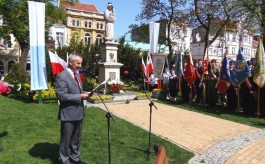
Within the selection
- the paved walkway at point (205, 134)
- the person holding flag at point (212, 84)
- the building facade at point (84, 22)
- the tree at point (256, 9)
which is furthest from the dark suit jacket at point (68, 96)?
the building facade at point (84, 22)

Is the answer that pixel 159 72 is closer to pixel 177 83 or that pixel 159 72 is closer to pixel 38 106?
pixel 177 83

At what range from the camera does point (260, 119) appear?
1053 centimetres

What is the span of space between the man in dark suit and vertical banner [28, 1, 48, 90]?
20.3 feet

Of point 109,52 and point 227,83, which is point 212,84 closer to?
point 227,83

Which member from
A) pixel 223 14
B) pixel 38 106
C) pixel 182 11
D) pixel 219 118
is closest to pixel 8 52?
pixel 182 11

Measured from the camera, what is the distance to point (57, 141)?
7.11 m

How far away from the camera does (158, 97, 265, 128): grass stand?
32.7 feet

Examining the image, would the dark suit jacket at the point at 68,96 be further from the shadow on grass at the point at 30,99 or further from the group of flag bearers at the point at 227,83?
the shadow on grass at the point at 30,99

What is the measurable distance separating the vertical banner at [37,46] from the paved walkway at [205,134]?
10.0ft

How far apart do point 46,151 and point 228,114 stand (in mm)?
7367

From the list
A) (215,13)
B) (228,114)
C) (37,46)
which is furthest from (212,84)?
(215,13)

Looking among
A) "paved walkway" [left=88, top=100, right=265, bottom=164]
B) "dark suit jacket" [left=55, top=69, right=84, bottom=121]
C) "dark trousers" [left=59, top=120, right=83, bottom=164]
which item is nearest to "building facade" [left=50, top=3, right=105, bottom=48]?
"paved walkway" [left=88, top=100, right=265, bottom=164]

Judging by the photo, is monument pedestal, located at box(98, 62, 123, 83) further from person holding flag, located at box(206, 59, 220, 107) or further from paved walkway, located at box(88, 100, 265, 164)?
person holding flag, located at box(206, 59, 220, 107)

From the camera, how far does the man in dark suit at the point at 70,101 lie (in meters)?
5.09
